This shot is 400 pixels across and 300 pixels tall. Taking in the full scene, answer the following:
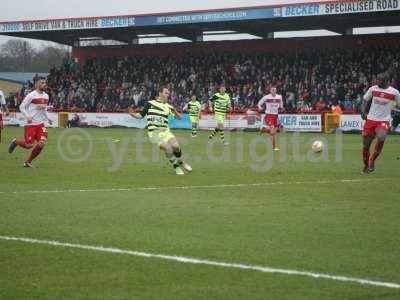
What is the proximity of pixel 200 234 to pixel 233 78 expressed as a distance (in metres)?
40.7

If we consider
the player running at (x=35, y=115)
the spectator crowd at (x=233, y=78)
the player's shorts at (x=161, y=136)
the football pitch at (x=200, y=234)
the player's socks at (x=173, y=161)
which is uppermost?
the spectator crowd at (x=233, y=78)

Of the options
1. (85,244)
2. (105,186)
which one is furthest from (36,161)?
(85,244)

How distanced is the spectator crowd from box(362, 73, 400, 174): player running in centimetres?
2286

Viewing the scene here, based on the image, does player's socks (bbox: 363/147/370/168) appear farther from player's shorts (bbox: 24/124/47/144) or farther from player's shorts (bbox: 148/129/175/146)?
player's shorts (bbox: 24/124/47/144)

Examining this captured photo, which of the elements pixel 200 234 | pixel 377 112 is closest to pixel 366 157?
pixel 377 112

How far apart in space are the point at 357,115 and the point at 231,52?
17472 millimetres

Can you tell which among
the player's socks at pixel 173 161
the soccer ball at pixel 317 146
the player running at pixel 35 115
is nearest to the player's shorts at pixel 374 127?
the player's socks at pixel 173 161

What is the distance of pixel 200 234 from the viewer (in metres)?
9.09

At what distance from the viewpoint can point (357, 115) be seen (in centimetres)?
3872

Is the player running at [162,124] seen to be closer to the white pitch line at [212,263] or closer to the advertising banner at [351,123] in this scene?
the white pitch line at [212,263]

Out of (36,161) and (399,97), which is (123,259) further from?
(36,161)

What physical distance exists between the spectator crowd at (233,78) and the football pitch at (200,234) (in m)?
25.9

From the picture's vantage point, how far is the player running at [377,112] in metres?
17.6

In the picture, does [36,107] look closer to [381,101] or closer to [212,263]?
[381,101]
